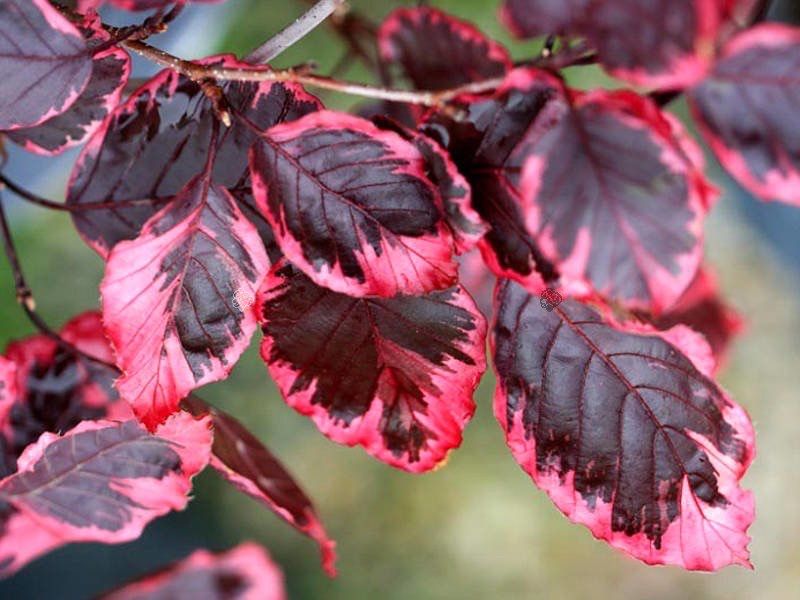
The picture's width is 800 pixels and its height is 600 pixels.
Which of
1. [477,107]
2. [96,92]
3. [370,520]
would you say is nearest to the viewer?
[477,107]

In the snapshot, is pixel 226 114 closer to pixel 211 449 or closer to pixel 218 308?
pixel 218 308

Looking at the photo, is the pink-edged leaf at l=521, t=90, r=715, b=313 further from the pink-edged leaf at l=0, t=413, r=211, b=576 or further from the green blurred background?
the green blurred background

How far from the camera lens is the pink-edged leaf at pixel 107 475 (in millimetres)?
638

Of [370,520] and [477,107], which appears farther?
[370,520]

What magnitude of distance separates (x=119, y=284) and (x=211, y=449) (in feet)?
0.56

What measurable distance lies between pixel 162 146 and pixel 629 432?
0.41 meters

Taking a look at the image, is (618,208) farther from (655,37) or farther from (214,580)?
(214,580)

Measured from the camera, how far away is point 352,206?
21.4 inches

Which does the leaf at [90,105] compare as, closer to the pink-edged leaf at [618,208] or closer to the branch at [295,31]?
the branch at [295,31]

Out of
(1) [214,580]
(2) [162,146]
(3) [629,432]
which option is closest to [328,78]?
(2) [162,146]

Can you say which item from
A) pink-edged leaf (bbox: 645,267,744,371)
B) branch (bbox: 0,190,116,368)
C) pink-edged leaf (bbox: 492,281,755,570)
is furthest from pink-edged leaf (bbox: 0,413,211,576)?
pink-edged leaf (bbox: 645,267,744,371)

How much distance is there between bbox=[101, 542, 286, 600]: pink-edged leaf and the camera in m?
0.99

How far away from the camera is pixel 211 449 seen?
675 mm

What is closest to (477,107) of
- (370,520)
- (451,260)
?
(451,260)
